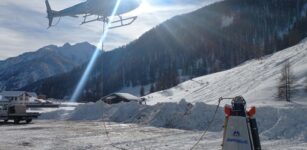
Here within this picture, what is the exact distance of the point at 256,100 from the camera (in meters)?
38.1

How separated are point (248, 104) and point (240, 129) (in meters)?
27.0

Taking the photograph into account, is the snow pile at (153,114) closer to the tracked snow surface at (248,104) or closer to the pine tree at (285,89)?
the tracked snow surface at (248,104)

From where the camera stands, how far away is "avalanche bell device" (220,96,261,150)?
9.55m

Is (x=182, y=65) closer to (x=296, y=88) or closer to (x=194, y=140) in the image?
(x=296, y=88)

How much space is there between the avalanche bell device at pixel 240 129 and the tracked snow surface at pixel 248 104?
9.39m

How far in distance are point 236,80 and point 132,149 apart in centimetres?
3983

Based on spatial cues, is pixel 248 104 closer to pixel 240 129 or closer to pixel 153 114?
pixel 153 114

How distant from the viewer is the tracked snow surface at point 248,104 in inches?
945

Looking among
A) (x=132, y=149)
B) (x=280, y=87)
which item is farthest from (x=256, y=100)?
(x=132, y=149)

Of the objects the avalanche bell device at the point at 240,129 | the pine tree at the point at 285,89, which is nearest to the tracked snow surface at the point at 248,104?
the pine tree at the point at 285,89

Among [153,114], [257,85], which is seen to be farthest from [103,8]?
[257,85]

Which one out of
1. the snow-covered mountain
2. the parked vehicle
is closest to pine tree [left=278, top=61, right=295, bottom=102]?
the snow-covered mountain

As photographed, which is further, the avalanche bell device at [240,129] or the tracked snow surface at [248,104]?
the tracked snow surface at [248,104]

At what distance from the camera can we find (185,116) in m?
30.0
